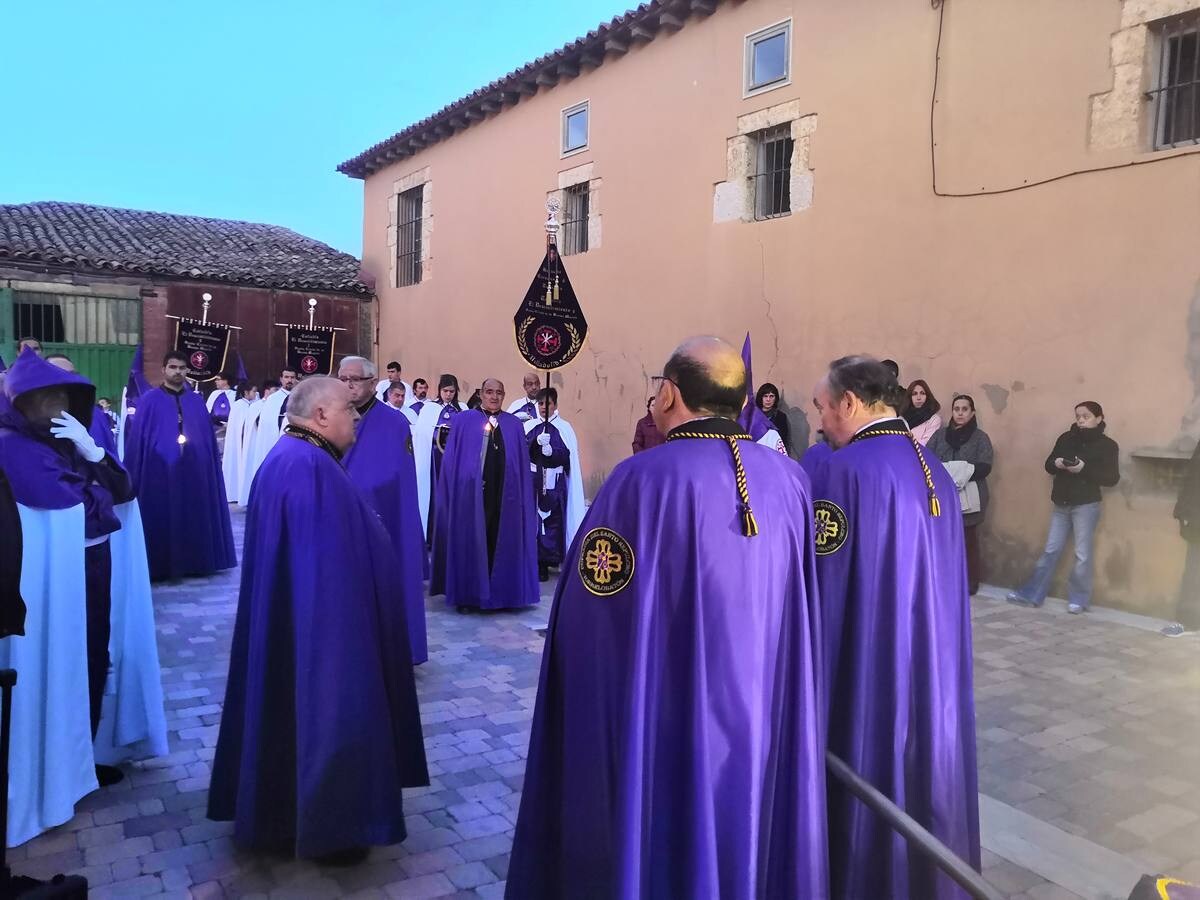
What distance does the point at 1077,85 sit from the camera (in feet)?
24.8

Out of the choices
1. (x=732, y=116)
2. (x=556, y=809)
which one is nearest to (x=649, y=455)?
(x=556, y=809)

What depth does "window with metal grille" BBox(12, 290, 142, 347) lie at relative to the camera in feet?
55.2

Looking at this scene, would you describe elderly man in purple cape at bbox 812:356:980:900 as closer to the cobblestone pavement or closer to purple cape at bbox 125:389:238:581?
the cobblestone pavement

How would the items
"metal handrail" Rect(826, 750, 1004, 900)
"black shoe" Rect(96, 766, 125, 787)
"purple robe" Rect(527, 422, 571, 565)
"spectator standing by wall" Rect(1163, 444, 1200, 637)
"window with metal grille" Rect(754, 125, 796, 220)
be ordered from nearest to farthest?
"metal handrail" Rect(826, 750, 1004, 900), "black shoe" Rect(96, 766, 125, 787), "spectator standing by wall" Rect(1163, 444, 1200, 637), "purple robe" Rect(527, 422, 571, 565), "window with metal grille" Rect(754, 125, 796, 220)

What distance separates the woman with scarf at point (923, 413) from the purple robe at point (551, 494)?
316cm

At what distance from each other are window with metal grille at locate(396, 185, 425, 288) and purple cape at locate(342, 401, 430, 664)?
13.0 m

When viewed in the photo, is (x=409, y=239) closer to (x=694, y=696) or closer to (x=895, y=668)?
(x=895, y=668)

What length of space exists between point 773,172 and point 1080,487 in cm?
526

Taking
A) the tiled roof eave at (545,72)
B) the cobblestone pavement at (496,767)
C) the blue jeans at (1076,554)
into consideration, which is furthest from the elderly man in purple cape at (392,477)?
the tiled roof eave at (545,72)

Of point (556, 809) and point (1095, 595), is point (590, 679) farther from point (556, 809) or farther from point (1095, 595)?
point (1095, 595)

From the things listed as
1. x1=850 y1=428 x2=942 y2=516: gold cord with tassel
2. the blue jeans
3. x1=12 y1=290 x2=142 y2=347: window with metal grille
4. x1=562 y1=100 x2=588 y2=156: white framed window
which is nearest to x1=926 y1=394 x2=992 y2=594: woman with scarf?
the blue jeans

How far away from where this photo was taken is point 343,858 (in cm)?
331

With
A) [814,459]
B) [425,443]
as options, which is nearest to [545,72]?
[425,443]

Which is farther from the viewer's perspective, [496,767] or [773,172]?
[773,172]
